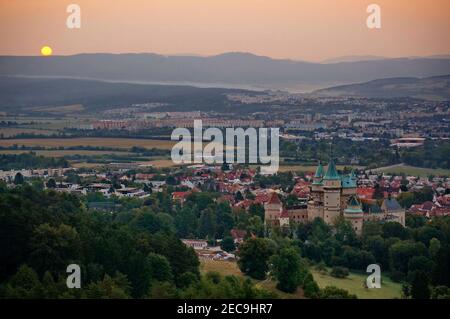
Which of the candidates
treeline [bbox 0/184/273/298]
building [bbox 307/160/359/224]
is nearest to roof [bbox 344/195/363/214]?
building [bbox 307/160/359/224]

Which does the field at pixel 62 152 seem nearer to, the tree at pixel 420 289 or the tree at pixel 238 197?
the tree at pixel 238 197

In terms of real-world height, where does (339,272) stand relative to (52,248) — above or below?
below

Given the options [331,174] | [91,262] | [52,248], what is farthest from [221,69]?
[52,248]

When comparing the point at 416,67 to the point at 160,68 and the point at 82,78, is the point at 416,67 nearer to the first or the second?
the point at 160,68

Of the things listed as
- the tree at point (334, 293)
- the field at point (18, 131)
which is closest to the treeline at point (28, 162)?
the field at point (18, 131)

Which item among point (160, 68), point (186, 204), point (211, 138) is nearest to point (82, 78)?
point (160, 68)

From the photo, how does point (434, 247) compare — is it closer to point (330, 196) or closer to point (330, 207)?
point (330, 207)

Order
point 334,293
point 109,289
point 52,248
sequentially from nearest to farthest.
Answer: point 109,289 → point 52,248 → point 334,293
